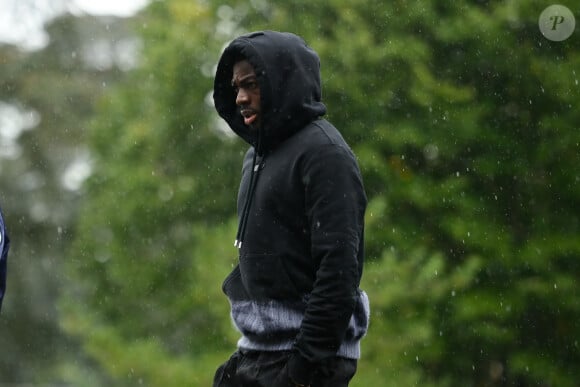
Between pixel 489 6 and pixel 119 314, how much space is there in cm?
539

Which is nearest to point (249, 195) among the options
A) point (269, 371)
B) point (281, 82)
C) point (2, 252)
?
point (281, 82)

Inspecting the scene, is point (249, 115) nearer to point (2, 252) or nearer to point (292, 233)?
point (292, 233)

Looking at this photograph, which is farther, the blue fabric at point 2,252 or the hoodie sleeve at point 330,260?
the blue fabric at point 2,252

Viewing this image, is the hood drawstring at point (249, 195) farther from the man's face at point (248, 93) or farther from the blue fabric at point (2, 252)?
the blue fabric at point (2, 252)

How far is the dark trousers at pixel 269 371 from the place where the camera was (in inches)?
128

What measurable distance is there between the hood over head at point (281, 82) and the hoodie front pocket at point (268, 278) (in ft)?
1.22

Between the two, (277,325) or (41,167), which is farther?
(41,167)

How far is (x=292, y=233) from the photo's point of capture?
3303 millimetres

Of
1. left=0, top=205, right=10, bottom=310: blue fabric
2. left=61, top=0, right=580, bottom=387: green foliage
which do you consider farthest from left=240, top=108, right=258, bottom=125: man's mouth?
left=61, top=0, right=580, bottom=387: green foliage

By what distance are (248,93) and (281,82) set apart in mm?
122

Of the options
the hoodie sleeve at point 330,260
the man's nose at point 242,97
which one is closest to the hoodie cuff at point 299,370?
the hoodie sleeve at point 330,260

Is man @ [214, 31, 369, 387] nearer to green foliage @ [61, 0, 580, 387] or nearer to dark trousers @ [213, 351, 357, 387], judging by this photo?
dark trousers @ [213, 351, 357, 387]

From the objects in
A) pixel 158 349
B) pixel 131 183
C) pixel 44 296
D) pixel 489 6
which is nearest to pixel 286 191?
pixel 489 6

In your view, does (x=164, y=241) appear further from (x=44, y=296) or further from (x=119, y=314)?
(x=44, y=296)
